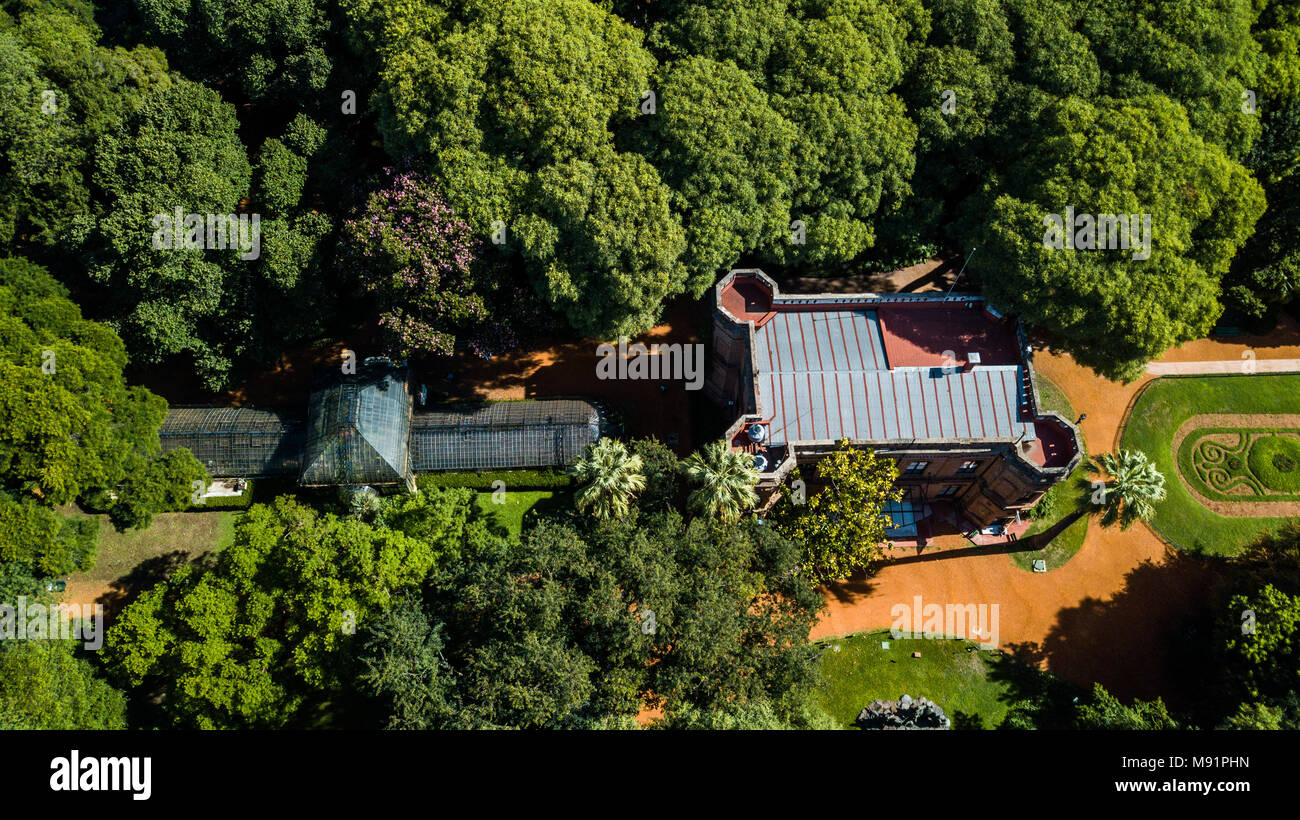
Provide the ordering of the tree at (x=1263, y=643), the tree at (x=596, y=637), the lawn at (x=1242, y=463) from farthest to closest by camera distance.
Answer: the lawn at (x=1242, y=463)
the tree at (x=1263, y=643)
the tree at (x=596, y=637)

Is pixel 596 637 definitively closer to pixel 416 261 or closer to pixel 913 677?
pixel 913 677

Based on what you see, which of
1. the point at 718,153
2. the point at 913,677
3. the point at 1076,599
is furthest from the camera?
the point at 1076,599

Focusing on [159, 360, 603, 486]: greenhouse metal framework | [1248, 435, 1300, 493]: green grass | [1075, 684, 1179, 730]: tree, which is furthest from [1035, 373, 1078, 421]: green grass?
[159, 360, 603, 486]: greenhouse metal framework

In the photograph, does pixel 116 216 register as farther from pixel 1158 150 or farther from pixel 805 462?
pixel 1158 150

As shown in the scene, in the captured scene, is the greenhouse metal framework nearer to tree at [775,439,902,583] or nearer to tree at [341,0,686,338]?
tree at [341,0,686,338]

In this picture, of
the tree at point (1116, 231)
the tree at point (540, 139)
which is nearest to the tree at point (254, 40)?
the tree at point (540, 139)

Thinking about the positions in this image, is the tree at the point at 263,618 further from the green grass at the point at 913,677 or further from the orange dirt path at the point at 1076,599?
the orange dirt path at the point at 1076,599

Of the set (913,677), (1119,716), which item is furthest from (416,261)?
(1119,716)
